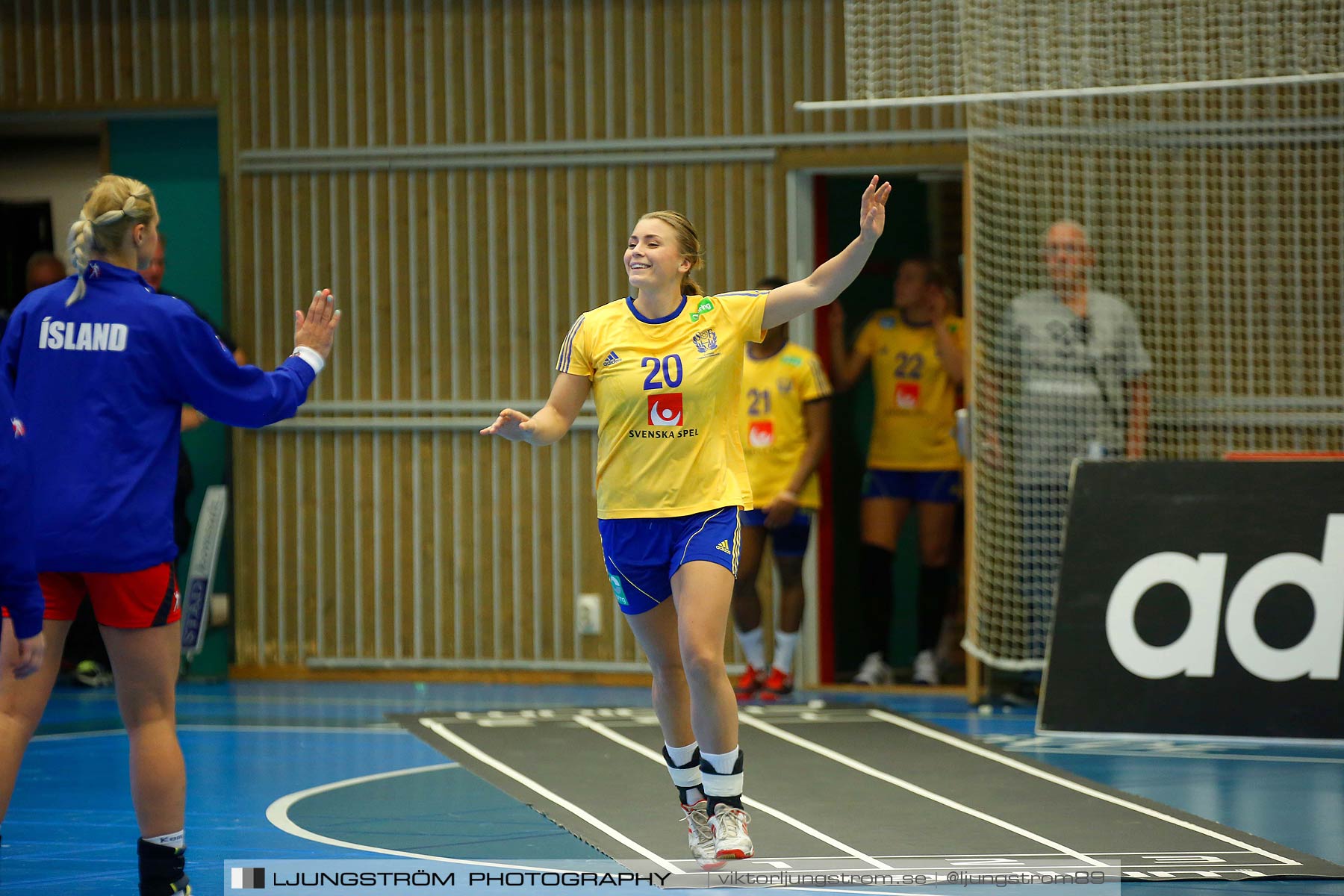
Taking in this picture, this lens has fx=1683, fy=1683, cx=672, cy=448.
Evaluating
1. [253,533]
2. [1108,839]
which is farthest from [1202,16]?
[253,533]

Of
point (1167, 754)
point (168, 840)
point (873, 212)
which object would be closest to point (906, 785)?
point (1167, 754)

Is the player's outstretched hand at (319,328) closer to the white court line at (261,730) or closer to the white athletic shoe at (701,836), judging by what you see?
the white athletic shoe at (701,836)

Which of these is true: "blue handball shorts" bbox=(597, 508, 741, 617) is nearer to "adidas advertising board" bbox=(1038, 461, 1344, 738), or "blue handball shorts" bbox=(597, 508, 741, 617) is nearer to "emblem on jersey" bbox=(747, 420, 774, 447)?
"adidas advertising board" bbox=(1038, 461, 1344, 738)

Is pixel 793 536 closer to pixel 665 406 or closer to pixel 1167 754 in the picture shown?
pixel 1167 754

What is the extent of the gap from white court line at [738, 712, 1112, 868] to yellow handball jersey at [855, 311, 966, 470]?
2.20 m

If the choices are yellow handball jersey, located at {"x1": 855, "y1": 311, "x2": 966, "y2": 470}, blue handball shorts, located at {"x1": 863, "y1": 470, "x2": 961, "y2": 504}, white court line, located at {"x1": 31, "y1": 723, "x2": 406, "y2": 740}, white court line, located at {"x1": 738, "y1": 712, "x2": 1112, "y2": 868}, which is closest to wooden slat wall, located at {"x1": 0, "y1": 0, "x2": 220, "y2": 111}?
white court line, located at {"x1": 31, "y1": 723, "x2": 406, "y2": 740}

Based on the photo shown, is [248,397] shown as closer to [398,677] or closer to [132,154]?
[398,677]

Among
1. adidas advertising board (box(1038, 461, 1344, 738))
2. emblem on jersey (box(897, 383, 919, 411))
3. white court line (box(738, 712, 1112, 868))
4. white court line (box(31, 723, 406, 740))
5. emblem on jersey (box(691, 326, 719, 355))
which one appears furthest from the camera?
emblem on jersey (box(897, 383, 919, 411))

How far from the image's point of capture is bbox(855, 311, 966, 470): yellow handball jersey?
32.6ft

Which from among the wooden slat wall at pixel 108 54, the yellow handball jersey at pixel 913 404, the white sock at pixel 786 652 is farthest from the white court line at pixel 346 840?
the wooden slat wall at pixel 108 54

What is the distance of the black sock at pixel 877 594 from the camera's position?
9.91 m

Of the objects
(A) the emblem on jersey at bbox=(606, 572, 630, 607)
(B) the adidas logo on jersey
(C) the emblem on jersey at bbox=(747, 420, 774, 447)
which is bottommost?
(A) the emblem on jersey at bbox=(606, 572, 630, 607)

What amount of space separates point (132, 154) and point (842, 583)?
17.8 ft

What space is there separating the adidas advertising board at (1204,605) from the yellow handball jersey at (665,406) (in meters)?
3.19
